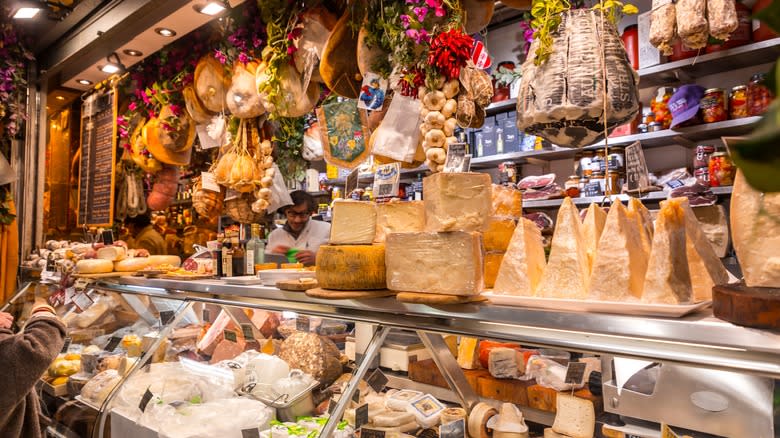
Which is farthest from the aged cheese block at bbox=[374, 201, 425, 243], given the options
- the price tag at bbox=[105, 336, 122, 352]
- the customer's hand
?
the price tag at bbox=[105, 336, 122, 352]

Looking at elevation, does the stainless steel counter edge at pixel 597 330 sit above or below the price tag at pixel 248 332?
above

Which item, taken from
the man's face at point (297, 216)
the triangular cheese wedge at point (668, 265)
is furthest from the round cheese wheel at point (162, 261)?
the triangular cheese wedge at point (668, 265)

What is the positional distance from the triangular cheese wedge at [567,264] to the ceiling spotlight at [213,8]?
304cm

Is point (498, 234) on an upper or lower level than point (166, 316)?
upper

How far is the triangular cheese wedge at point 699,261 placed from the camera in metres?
1.41

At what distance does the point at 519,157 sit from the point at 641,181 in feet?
11.2

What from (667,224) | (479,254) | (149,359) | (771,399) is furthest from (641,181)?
(149,359)

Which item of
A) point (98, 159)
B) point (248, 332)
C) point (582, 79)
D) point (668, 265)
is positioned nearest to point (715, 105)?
point (582, 79)

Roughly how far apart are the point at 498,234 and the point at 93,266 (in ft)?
8.90

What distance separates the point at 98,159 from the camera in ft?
18.0

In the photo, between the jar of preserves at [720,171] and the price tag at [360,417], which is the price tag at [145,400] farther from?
the jar of preserves at [720,171]

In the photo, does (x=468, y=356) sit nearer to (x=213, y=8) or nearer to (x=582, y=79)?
(x=582, y=79)

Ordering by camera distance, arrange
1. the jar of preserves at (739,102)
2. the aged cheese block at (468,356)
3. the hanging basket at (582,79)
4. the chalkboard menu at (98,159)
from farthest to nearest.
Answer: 1. the chalkboard menu at (98,159)
2. the jar of preserves at (739,102)
3. the aged cheese block at (468,356)
4. the hanging basket at (582,79)

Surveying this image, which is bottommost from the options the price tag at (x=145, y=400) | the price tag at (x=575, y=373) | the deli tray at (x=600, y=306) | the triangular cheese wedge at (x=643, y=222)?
the price tag at (x=145, y=400)
